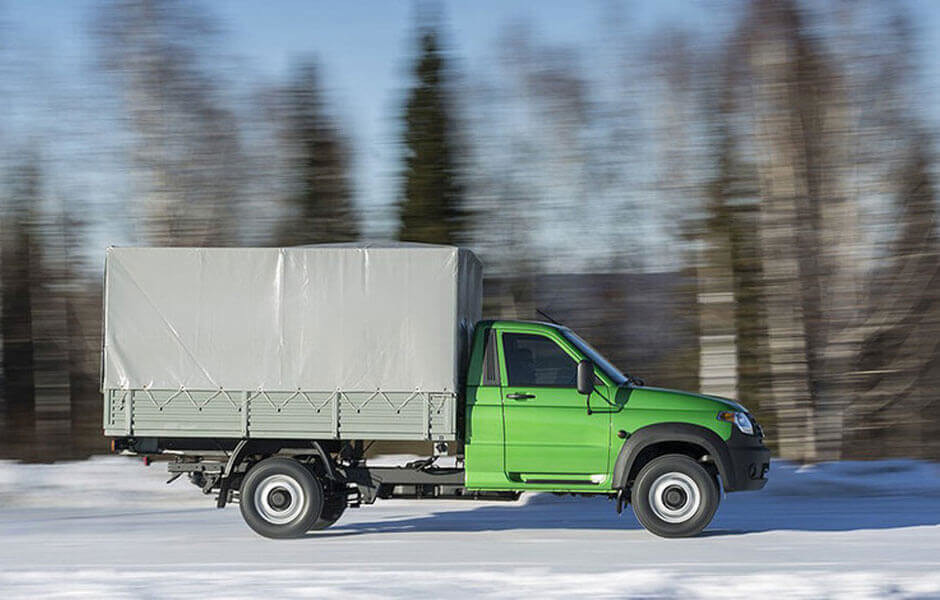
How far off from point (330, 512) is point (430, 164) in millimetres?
16849

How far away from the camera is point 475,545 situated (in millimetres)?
11641

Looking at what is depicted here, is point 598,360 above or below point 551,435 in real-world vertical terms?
above

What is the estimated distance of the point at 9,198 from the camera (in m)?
27.1

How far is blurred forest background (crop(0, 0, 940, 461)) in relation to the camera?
69.9 ft

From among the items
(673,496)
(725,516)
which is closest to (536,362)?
(673,496)

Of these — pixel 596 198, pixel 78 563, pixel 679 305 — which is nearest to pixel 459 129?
pixel 596 198

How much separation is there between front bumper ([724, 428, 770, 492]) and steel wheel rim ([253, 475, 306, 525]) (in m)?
4.20

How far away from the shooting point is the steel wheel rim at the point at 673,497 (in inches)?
475

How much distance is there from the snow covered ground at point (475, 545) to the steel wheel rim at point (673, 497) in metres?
0.29

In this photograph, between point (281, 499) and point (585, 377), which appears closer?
point (585, 377)

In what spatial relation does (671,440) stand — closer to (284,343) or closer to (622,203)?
(284,343)

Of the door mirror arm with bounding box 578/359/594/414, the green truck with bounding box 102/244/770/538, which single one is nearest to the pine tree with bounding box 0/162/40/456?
the green truck with bounding box 102/244/770/538

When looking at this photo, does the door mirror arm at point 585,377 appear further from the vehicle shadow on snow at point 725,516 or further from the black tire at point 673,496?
the vehicle shadow on snow at point 725,516

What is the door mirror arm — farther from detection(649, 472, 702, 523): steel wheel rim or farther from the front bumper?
the front bumper
